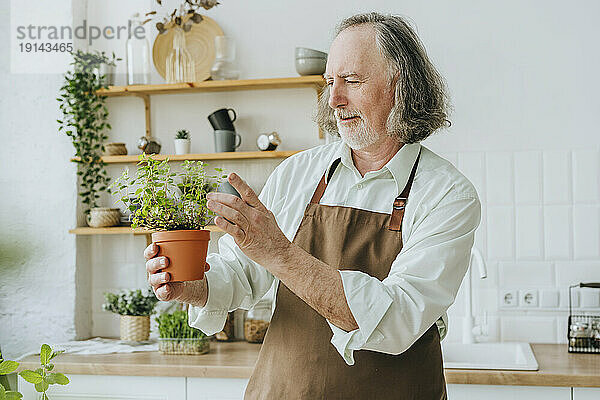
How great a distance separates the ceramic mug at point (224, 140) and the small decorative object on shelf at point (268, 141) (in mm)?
114

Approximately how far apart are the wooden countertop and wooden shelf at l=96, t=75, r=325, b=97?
1.08 m

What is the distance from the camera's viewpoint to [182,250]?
145 centimetres

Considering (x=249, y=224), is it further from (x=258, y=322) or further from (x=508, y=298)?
(x=508, y=298)

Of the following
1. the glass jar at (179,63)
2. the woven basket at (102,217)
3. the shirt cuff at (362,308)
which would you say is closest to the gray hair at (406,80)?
the shirt cuff at (362,308)

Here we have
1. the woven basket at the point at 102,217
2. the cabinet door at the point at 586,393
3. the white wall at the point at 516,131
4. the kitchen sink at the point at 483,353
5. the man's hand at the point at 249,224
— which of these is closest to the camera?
the man's hand at the point at 249,224

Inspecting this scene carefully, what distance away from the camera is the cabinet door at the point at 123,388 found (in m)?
2.67

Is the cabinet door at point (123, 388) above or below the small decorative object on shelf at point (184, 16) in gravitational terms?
below

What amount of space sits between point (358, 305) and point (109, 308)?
6.49 feet

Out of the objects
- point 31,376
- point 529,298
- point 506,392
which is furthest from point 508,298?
point 31,376

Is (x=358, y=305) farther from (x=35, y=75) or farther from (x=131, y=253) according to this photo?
(x=35, y=75)

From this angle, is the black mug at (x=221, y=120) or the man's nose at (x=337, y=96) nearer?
the man's nose at (x=337, y=96)

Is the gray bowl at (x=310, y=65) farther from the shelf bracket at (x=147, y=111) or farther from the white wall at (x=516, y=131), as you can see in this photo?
the shelf bracket at (x=147, y=111)

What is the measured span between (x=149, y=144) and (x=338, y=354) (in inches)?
71.0

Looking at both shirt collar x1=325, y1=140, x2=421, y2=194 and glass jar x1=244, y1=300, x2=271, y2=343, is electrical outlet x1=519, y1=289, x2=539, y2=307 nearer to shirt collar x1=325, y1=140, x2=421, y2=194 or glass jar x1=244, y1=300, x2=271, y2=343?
glass jar x1=244, y1=300, x2=271, y2=343
